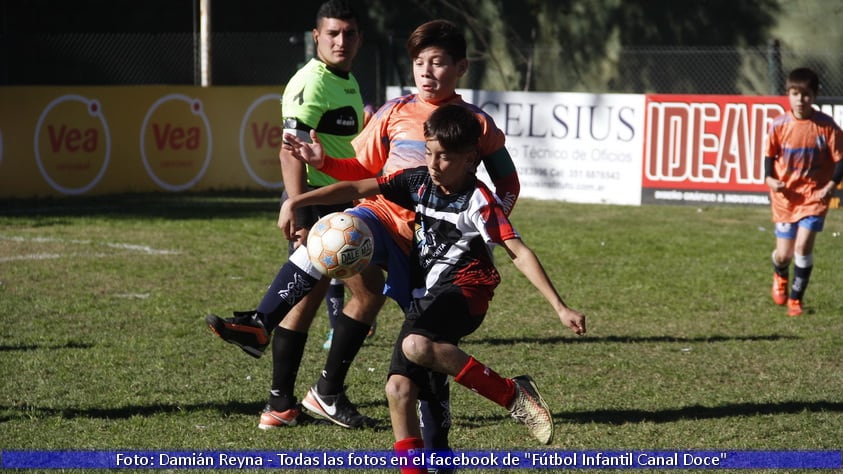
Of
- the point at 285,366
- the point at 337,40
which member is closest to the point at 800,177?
the point at 337,40

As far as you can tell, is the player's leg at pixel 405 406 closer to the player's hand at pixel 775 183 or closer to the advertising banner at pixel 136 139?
the player's hand at pixel 775 183

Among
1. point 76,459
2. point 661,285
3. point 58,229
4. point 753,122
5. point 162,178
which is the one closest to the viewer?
point 76,459

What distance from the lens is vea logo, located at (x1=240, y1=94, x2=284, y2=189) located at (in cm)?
1830

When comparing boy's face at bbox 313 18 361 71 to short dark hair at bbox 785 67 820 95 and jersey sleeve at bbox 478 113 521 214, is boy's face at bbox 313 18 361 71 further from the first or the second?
short dark hair at bbox 785 67 820 95

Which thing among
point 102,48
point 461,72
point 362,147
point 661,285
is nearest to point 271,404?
point 362,147

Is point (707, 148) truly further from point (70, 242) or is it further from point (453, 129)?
point (453, 129)

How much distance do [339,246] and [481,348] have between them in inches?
117

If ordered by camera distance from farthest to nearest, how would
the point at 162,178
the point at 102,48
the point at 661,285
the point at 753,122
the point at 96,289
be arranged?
1. the point at 102,48
2. the point at 162,178
3. the point at 753,122
4. the point at 661,285
5. the point at 96,289

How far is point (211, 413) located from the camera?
5.82 m

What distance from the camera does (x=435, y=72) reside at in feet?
17.0

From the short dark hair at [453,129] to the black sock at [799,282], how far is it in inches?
211

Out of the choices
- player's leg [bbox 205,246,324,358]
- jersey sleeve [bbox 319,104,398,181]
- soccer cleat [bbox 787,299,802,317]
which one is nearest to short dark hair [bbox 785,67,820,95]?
soccer cleat [bbox 787,299,802,317]

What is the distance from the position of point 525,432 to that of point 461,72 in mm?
1811

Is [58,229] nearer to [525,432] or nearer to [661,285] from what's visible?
[661,285]
